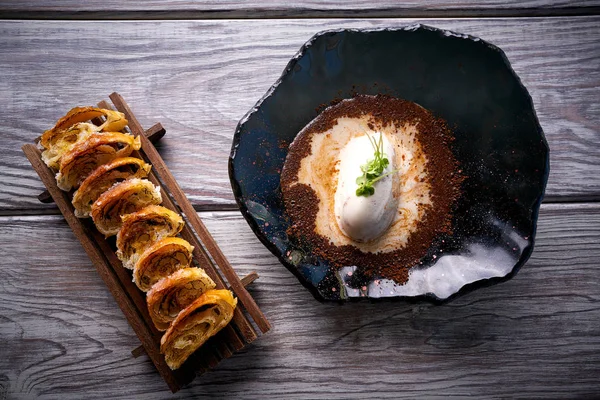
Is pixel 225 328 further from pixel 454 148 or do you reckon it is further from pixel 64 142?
pixel 454 148

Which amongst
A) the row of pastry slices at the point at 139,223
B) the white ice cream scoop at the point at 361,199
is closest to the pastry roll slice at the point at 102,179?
the row of pastry slices at the point at 139,223

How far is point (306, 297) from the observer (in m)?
1.52

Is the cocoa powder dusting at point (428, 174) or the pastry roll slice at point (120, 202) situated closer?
the pastry roll slice at point (120, 202)

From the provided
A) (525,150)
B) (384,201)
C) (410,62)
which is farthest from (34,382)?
(525,150)

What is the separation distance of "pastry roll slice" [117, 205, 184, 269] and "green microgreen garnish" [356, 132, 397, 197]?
479 millimetres

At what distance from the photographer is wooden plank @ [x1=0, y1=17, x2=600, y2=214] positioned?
1.58 metres

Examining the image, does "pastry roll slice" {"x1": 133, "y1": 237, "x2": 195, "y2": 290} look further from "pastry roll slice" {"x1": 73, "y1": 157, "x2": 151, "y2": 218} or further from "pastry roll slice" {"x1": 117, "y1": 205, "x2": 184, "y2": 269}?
"pastry roll slice" {"x1": 73, "y1": 157, "x2": 151, "y2": 218}

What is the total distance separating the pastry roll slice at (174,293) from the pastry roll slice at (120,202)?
0.67 feet

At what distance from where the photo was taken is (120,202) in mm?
1344

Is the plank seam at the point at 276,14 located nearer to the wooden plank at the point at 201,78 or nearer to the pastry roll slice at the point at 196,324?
the wooden plank at the point at 201,78

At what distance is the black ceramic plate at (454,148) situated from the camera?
4.58 ft

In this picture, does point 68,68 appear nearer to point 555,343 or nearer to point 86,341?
point 86,341

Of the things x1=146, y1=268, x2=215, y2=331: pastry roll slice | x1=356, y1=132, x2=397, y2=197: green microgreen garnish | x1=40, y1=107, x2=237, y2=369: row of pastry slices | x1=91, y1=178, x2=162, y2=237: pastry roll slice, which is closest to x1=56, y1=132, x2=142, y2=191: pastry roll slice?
x1=40, y1=107, x2=237, y2=369: row of pastry slices

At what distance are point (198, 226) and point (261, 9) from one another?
28.6 inches
